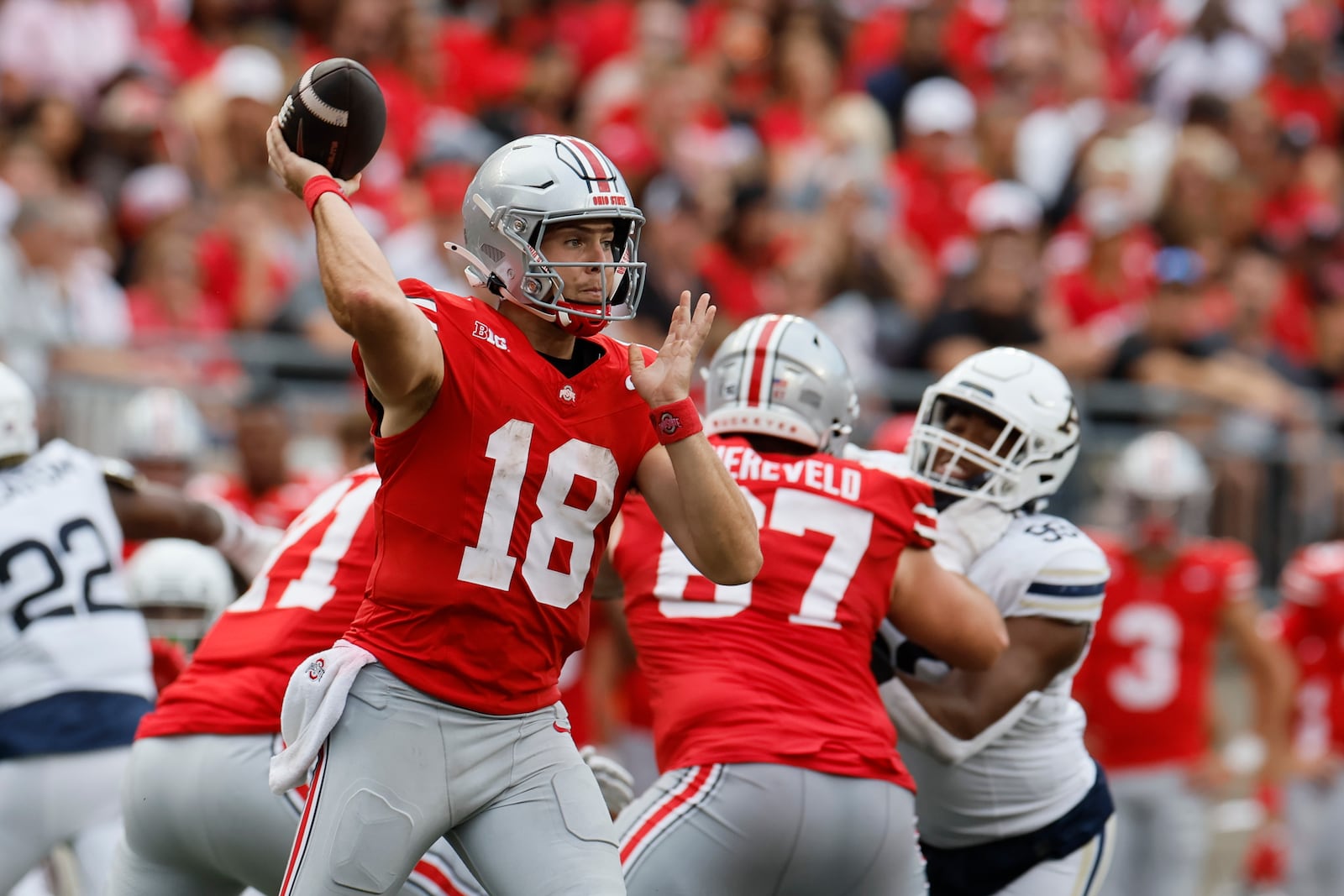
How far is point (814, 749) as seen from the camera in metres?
4.41

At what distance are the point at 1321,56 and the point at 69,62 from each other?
8.81 m

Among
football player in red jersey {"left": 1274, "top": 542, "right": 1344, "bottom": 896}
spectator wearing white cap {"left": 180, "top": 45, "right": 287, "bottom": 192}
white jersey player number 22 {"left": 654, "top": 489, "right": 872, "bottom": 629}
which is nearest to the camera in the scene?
white jersey player number 22 {"left": 654, "top": 489, "right": 872, "bottom": 629}

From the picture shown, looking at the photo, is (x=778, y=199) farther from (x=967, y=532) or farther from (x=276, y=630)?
(x=276, y=630)

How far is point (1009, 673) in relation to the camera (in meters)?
4.89

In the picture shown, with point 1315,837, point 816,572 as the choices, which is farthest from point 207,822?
point 1315,837

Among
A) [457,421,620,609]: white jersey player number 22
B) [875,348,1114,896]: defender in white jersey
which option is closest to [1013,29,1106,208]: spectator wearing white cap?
[875,348,1114,896]: defender in white jersey

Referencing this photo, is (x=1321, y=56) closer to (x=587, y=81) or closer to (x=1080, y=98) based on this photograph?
(x=1080, y=98)

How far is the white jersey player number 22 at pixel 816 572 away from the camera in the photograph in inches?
180

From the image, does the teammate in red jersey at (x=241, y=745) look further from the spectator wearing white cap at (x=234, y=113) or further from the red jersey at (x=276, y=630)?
the spectator wearing white cap at (x=234, y=113)

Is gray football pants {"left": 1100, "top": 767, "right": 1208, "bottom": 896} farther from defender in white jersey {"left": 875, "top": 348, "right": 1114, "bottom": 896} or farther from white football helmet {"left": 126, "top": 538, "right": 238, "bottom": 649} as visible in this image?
white football helmet {"left": 126, "top": 538, "right": 238, "bottom": 649}

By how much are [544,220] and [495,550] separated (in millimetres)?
673

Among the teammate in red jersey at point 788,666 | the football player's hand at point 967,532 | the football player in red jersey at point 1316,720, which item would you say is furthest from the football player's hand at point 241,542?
the football player in red jersey at point 1316,720

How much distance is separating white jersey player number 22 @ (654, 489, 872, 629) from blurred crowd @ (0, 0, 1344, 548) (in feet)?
15.8

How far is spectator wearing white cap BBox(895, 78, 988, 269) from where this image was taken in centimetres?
1205
